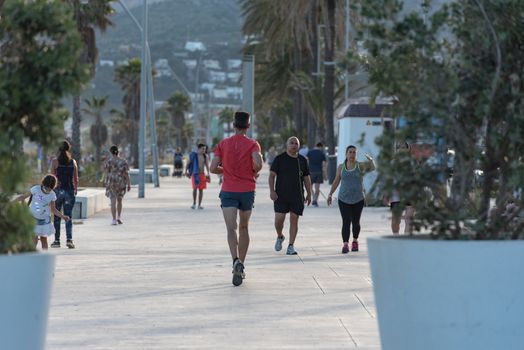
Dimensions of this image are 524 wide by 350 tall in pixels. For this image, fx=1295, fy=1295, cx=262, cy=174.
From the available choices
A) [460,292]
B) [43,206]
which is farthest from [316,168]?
[460,292]

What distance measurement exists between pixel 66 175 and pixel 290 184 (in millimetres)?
3812

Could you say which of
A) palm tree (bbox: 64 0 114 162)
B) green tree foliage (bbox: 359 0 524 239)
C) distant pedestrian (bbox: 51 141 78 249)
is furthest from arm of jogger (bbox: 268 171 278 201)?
palm tree (bbox: 64 0 114 162)

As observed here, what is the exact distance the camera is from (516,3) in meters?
7.52

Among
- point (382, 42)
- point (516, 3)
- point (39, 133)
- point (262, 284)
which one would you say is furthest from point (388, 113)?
point (262, 284)

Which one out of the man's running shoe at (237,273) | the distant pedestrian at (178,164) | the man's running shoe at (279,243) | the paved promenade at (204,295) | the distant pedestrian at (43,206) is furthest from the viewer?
the distant pedestrian at (178,164)

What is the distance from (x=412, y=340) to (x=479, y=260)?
1.93ft

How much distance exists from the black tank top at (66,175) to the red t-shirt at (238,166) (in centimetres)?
622

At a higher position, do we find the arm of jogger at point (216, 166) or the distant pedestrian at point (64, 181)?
the arm of jogger at point (216, 166)

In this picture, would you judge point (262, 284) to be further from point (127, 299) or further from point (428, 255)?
point (428, 255)

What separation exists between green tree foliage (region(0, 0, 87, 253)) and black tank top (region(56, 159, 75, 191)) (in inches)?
495

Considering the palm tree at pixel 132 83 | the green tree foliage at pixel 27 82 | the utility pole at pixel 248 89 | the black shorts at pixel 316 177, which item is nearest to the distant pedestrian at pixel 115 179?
the utility pole at pixel 248 89

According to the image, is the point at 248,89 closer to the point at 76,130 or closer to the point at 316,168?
the point at 316,168

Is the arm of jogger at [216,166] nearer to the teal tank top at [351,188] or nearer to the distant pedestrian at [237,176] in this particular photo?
the distant pedestrian at [237,176]

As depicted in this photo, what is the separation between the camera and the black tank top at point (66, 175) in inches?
769
